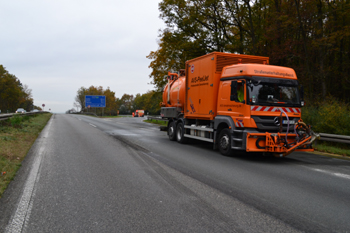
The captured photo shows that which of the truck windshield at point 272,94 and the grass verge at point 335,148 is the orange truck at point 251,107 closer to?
the truck windshield at point 272,94

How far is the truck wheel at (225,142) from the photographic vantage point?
9.73 metres

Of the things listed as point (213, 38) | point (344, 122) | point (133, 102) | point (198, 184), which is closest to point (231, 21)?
point (213, 38)

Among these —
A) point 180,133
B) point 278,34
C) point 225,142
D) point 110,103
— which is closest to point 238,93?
point 225,142

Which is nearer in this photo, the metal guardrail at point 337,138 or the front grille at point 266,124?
the front grille at point 266,124

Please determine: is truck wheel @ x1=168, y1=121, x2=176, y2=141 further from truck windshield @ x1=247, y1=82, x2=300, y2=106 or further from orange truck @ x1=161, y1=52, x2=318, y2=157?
truck windshield @ x1=247, y1=82, x2=300, y2=106

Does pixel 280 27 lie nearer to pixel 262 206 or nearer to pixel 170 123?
pixel 170 123

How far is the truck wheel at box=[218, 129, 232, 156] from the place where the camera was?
31.9ft

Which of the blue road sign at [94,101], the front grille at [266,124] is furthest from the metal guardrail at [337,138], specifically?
the blue road sign at [94,101]

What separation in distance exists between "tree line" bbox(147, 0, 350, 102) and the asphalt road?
13.1m

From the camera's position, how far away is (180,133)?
1395 cm

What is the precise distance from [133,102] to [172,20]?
13770cm

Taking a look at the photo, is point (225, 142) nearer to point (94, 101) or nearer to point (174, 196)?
point (174, 196)

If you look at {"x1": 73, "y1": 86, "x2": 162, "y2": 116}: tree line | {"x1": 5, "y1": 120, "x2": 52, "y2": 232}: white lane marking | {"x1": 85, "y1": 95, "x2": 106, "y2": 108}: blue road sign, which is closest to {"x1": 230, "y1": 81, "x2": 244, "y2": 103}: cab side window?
{"x1": 5, "y1": 120, "x2": 52, "y2": 232}: white lane marking

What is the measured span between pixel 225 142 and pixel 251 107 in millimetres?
1669
